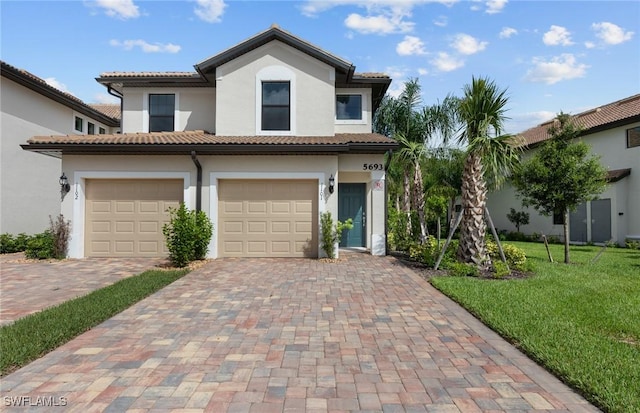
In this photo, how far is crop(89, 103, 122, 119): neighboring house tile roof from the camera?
847 inches

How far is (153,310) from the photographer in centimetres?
607

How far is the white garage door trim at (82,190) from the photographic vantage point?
11688 millimetres

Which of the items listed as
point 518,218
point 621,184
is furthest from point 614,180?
point 518,218

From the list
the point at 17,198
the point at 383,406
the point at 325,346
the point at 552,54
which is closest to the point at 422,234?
the point at 552,54

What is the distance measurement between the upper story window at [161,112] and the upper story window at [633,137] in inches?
853

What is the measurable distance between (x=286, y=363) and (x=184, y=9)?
10.6 m

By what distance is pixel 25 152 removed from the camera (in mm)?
14633

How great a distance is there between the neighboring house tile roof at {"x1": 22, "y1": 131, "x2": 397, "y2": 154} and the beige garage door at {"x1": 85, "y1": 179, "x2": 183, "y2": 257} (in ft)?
3.94

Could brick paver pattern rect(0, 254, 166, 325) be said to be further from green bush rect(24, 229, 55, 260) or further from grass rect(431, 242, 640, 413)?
grass rect(431, 242, 640, 413)

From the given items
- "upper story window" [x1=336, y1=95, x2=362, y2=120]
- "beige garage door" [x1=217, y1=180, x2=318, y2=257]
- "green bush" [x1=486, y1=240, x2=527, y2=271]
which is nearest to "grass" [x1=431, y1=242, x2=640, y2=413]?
"green bush" [x1=486, y1=240, x2=527, y2=271]

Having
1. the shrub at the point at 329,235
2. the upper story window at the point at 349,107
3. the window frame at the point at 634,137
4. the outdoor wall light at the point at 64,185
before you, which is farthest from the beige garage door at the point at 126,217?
the window frame at the point at 634,137

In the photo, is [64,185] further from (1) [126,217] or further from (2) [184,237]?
(2) [184,237]

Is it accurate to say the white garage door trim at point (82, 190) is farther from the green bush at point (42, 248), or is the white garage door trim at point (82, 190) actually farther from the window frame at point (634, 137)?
the window frame at point (634, 137)

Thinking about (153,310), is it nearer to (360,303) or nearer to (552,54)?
(360,303)
